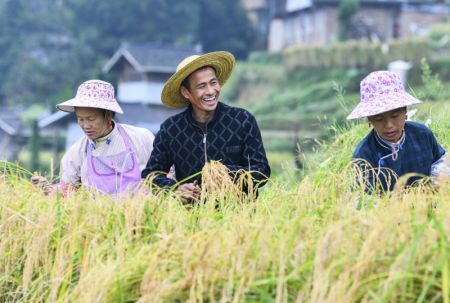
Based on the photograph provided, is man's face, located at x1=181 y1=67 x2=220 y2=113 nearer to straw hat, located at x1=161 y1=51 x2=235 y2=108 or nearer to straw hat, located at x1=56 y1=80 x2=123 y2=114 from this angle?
straw hat, located at x1=161 y1=51 x2=235 y2=108

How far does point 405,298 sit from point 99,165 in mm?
2248

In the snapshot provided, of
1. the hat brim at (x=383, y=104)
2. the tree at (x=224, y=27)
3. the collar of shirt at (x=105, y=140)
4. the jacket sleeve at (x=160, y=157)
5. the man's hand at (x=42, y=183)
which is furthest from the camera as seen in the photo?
the tree at (x=224, y=27)

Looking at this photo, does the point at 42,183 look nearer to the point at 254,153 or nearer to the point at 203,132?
the point at 203,132

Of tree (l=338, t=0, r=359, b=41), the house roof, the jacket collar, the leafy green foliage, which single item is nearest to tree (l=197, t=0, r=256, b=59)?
the leafy green foliage

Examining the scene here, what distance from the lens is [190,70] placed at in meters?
3.99

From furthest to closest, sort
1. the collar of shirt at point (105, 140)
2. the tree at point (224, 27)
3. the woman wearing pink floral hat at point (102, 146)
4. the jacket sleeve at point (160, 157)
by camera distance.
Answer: the tree at point (224, 27), the collar of shirt at point (105, 140), the woman wearing pink floral hat at point (102, 146), the jacket sleeve at point (160, 157)

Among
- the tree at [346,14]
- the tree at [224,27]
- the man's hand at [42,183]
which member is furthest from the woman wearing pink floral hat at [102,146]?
the tree at [224,27]

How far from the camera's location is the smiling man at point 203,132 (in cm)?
398

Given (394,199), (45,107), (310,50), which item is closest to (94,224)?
(394,199)

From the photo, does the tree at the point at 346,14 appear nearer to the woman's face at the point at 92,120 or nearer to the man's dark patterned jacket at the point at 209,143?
the woman's face at the point at 92,120

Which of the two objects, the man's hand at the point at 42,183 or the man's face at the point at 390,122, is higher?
the man's face at the point at 390,122

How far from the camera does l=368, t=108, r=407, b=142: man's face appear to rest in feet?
11.5

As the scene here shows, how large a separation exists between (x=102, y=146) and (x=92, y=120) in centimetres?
15

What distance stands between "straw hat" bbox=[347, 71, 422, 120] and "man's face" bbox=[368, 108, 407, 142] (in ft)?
0.18
